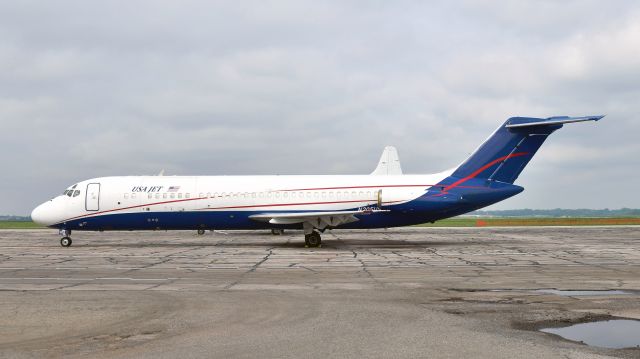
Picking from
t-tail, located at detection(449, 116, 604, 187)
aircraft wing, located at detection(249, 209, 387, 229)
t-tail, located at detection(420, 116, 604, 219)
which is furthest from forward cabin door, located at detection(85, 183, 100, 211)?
t-tail, located at detection(449, 116, 604, 187)

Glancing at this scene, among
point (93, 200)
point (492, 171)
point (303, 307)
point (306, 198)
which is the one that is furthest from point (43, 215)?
point (492, 171)

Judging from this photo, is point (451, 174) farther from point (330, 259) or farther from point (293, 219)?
point (330, 259)

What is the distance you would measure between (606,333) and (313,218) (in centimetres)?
1835

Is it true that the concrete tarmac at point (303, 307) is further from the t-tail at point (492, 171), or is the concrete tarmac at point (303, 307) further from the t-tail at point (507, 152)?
the t-tail at point (507, 152)

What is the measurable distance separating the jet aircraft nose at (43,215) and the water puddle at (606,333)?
25670mm

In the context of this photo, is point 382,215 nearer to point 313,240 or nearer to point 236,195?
point 313,240

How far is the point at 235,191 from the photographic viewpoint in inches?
1059

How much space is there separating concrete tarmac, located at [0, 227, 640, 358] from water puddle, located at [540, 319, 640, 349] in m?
0.29

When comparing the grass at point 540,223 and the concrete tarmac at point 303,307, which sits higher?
the grass at point 540,223

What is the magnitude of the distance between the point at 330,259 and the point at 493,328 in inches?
464

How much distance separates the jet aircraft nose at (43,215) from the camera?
27.0 m

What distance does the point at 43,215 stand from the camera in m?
27.0

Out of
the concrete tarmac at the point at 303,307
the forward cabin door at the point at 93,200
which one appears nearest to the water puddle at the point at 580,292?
the concrete tarmac at the point at 303,307

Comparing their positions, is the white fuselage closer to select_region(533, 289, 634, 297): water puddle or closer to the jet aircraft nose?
the jet aircraft nose
